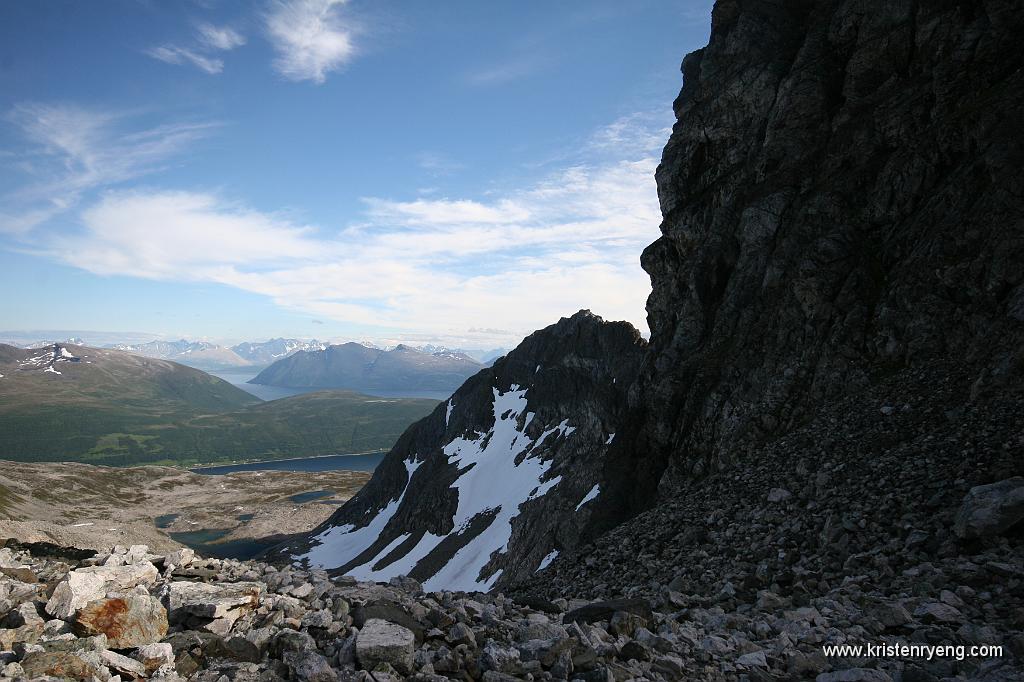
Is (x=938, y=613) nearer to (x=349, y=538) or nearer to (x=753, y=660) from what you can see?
(x=753, y=660)

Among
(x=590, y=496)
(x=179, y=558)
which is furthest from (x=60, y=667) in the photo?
(x=590, y=496)

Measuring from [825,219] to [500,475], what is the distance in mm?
59065

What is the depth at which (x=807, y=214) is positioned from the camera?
31.2 metres

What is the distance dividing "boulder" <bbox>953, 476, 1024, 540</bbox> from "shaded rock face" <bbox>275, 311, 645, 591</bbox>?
25.5 metres

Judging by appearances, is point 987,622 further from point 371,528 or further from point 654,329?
point 371,528

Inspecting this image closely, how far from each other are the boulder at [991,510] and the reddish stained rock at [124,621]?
19167 millimetres

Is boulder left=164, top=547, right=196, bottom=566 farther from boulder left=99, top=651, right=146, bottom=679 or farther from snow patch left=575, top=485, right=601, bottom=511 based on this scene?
snow patch left=575, top=485, right=601, bottom=511

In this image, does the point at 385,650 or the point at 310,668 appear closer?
the point at 310,668

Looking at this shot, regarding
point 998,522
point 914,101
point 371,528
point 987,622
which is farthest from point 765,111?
point 371,528

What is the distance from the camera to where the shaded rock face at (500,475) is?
54.4 m

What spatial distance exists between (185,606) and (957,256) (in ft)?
102

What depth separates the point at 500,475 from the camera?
78125 millimetres

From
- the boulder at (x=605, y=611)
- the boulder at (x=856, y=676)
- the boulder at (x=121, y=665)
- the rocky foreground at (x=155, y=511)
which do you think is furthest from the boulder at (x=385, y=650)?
the rocky foreground at (x=155, y=511)

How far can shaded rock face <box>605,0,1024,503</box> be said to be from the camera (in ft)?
75.7
